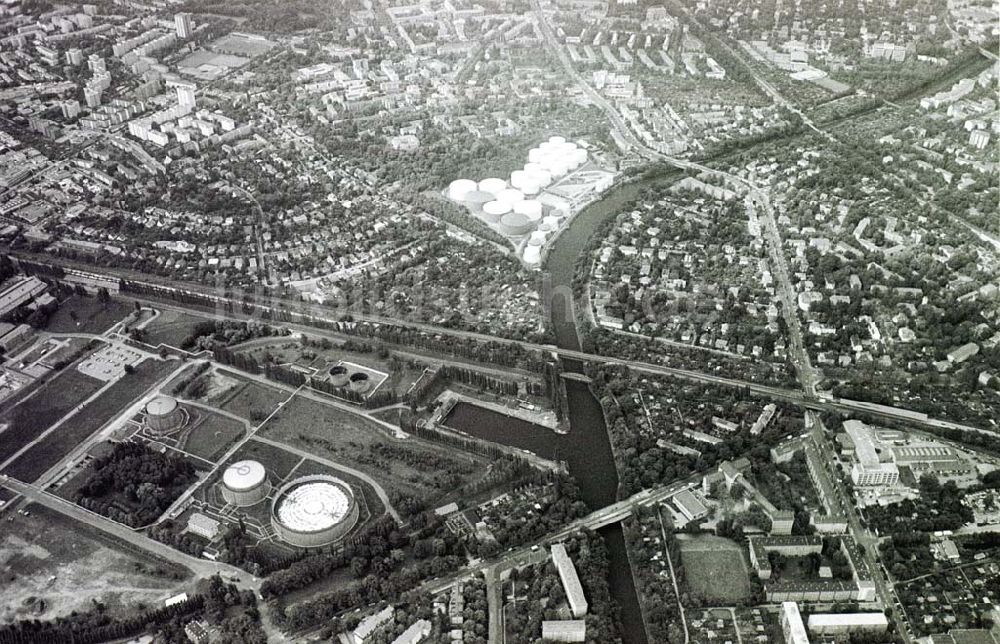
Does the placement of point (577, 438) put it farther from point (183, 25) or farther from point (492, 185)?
point (183, 25)

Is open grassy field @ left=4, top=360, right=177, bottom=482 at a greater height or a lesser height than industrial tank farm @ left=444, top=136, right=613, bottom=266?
lesser

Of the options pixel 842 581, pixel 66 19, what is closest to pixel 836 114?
pixel 842 581

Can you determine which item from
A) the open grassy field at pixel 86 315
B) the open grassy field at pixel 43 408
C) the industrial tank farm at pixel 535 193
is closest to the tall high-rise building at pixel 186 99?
the industrial tank farm at pixel 535 193

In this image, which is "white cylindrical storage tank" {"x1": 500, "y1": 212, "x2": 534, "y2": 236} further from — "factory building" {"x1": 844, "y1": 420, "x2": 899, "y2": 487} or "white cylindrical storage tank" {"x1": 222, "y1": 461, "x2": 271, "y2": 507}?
"factory building" {"x1": 844, "y1": 420, "x2": 899, "y2": 487}

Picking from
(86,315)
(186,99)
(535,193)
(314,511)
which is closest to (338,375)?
(314,511)

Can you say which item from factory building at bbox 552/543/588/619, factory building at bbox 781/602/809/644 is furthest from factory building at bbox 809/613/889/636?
factory building at bbox 552/543/588/619

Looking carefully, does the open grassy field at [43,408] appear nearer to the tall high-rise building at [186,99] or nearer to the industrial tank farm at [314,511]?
the industrial tank farm at [314,511]

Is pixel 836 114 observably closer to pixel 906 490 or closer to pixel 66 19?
pixel 906 490
